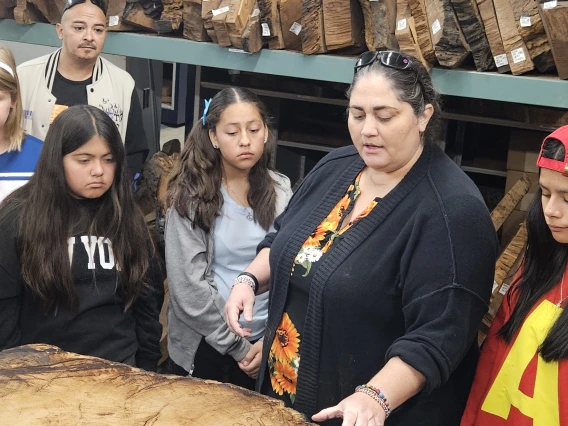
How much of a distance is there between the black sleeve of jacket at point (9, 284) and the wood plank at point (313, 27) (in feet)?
5.74

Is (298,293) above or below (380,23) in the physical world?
below

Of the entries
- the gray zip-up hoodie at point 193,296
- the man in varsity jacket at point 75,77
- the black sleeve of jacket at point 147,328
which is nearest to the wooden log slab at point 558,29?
the gray zip-up hoodie at point 193,296

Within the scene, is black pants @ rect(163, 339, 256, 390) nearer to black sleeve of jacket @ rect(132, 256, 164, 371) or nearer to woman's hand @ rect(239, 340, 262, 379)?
woman's hand @ rect(239, 340, 262, 379)

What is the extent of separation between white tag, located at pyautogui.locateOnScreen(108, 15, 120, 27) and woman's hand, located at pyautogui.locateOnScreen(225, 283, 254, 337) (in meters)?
2.36

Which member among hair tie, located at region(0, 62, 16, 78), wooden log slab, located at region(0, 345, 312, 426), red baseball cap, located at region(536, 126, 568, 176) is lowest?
wooden log slab, located at region(0, 345, 312, 426)

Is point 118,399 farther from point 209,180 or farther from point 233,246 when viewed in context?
point 209,180

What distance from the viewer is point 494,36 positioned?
312 centimetres

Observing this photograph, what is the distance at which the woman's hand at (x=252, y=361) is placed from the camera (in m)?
2.55

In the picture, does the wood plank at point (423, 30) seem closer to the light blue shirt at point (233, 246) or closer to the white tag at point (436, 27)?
the white tag at point (436, 27)

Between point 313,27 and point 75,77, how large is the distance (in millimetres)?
1095

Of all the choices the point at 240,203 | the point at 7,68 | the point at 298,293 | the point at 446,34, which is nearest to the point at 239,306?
the point at 298,293

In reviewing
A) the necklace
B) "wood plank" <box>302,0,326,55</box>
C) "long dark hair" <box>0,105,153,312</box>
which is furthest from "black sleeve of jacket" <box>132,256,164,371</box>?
"wood plank" <box>302,0,326,55</box>

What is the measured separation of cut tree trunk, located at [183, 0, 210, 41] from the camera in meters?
3.81

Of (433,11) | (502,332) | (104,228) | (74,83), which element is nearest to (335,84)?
(433,11)
